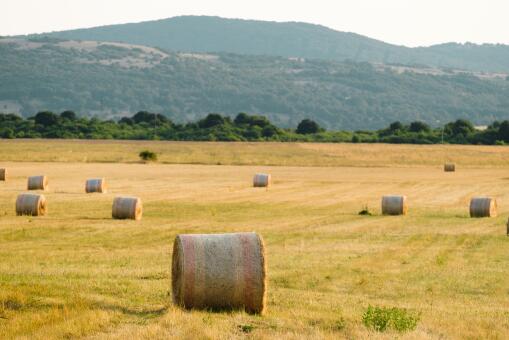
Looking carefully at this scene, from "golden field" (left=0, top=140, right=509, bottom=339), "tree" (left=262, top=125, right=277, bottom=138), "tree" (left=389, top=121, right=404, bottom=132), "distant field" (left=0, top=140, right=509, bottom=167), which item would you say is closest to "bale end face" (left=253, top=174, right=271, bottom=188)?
"golden field" (left=0, top=140, right=509, bottom=339)

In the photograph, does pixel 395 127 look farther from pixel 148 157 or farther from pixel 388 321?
pixel 388 321

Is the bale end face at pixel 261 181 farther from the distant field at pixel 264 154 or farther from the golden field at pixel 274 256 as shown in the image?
the distant field at pixel 264 154

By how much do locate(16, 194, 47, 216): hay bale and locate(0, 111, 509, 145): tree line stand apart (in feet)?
274

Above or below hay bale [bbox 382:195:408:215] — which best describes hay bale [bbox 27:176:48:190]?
below

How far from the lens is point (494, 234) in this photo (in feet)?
94.9

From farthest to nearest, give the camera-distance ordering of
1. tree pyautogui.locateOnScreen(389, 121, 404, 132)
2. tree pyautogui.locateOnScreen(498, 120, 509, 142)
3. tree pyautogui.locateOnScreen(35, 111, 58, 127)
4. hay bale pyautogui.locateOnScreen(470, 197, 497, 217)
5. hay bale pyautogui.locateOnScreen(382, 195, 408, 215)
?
tree pyautogui.locateOnScreen(35, 111, 58, 127)
tree pyautogui.locateOnScreen(389, 121, 404, 132)
tree pyautogui.locateOnScreen(498, 120, 509, 142)
hay bale pyautogui.locateOnScreen(382, 195, 408, 215)
hay bale pyautogui.locateOnScreen(470, 197, 497, 217)

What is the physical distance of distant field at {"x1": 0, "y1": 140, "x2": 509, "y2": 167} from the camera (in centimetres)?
8031

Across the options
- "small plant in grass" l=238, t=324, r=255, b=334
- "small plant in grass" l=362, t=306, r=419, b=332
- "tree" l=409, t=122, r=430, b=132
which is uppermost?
"tree" l=409, t=122, r=430, b=132

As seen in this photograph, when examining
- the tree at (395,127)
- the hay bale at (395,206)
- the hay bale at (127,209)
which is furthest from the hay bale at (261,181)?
the tree at (395,127)

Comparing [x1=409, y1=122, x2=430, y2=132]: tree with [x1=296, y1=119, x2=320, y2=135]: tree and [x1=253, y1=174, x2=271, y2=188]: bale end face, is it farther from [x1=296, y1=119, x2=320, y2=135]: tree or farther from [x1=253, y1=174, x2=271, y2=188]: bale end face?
[x1=253, y1=174, x2=271, y2=188]: bale end face

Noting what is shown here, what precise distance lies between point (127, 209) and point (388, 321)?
1902cm

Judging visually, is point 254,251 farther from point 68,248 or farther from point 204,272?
point 68,248

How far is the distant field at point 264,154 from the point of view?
3162 inches

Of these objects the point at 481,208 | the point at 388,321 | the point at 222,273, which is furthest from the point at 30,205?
the point at 388,321
